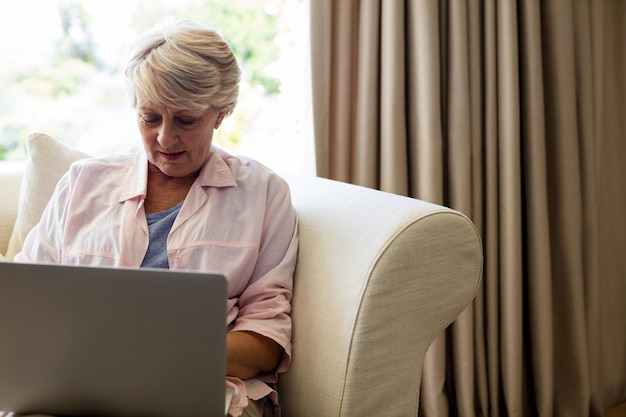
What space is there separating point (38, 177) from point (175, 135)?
0.48 m

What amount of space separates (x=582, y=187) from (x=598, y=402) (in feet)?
2.23

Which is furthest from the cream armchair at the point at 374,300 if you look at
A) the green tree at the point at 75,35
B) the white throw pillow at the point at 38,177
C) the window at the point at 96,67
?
the green tree at the point at 75,35

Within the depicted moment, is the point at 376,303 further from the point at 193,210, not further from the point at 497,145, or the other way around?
the point at 497,145

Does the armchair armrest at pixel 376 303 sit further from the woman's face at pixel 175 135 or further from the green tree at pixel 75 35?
the green tree at pixel 75 35

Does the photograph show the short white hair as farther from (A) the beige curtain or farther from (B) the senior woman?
(A) the beige curtain

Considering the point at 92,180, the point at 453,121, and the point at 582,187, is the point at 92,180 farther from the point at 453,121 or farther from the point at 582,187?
the point at 582,187

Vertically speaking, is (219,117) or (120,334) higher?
(219,117)

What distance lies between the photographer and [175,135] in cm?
144

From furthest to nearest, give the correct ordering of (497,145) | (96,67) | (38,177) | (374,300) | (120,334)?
(96,67), (497,145), (38,177), (374,300), (120,334)

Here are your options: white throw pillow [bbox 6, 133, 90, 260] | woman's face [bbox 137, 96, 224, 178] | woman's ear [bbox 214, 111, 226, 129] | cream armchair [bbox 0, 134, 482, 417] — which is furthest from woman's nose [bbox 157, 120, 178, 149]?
white throw pillow [bbox 6, 133, 90, 260]

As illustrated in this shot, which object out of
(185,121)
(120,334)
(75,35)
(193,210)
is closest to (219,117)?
(185,121)

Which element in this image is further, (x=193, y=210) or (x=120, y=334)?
(x=193, y=210)

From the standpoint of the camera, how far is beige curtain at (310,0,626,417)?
2.11 m

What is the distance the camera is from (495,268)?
7.30 feet
